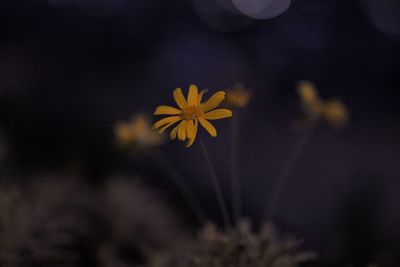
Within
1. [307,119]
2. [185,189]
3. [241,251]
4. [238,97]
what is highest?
[185,189]

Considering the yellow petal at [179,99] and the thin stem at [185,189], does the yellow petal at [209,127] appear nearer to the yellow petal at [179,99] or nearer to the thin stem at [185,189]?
the yellow petal at [179,99]

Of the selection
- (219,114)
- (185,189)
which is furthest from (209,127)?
(185,189)

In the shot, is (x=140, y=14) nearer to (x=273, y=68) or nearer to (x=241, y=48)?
(x=241, y=48)

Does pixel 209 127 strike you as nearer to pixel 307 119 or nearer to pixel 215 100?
pixel 215 100

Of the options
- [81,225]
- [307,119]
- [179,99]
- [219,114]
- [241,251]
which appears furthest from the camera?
[81,225]

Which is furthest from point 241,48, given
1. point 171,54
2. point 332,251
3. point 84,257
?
point 84,257

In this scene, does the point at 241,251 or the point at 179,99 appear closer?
the point at 179,99

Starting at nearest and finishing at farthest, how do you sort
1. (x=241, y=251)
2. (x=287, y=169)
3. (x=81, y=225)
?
(x=241, y=251) < (x=81, y=225) < (x=287, y=169)

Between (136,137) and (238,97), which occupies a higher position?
(136,137)
